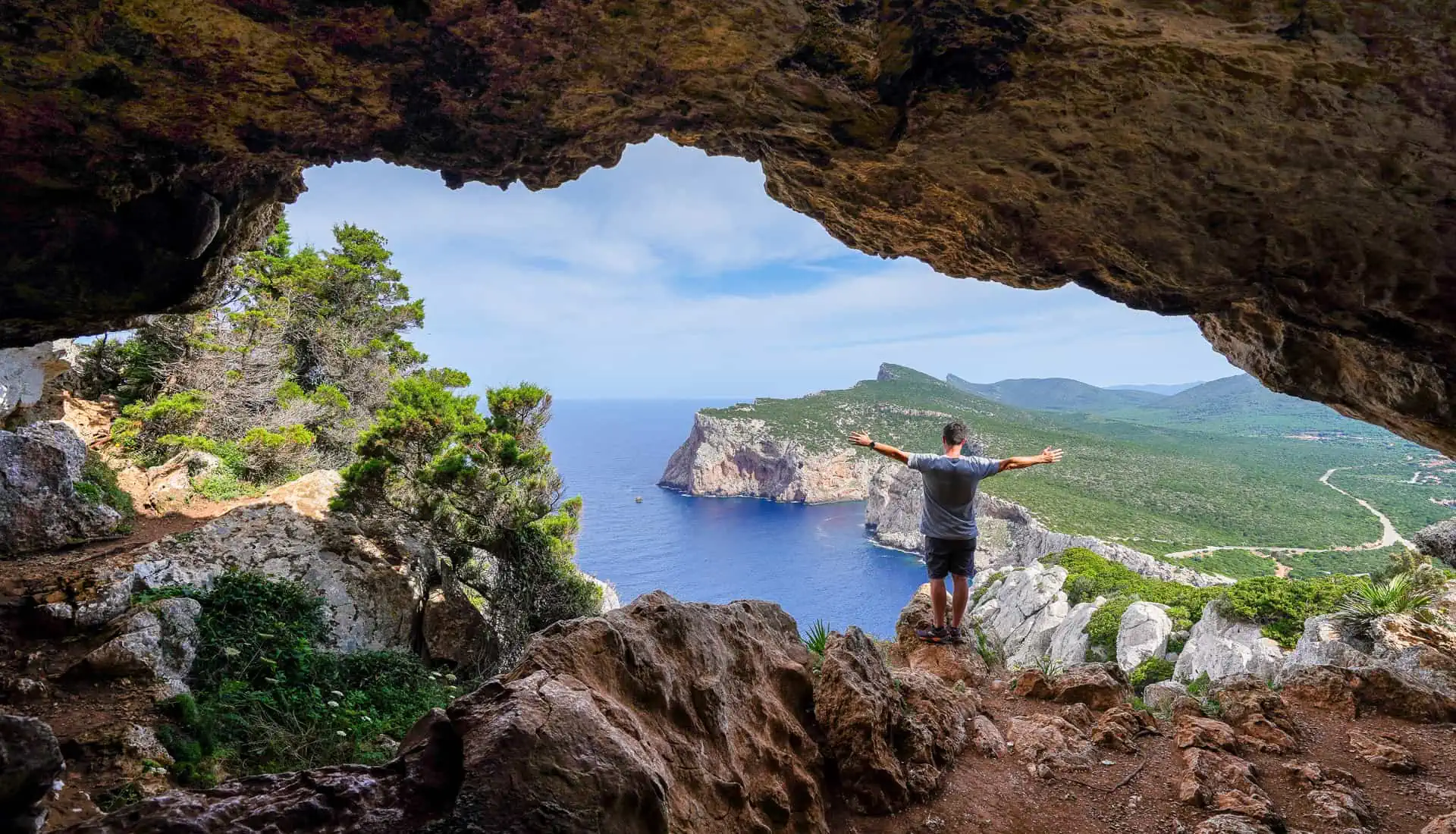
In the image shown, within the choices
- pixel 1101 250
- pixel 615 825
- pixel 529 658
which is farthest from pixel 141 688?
pixel 1101 250

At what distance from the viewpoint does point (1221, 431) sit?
99938mm

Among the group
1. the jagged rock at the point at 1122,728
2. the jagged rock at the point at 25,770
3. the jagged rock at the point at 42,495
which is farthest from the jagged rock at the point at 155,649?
the jagged rock at the point at 1122,728

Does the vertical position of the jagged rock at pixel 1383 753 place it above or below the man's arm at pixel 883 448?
below

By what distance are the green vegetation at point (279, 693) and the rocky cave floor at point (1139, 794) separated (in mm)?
6118

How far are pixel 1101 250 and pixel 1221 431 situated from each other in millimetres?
122986

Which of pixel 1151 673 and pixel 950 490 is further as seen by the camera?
pixel 1151 673

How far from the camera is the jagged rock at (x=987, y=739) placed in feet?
17.9

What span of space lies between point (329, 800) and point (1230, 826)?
5.83 metres

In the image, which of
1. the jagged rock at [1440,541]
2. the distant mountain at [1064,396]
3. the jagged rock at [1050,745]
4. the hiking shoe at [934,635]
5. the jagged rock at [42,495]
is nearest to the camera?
the jagged rock at [1050,745]

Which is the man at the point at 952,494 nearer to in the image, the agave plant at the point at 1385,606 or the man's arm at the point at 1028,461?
the man's arm at the point at 1028,461

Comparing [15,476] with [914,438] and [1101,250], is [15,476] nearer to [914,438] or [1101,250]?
[1101,250]

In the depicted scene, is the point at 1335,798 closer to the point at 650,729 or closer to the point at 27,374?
the point at 650,729

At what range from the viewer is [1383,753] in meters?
5.54

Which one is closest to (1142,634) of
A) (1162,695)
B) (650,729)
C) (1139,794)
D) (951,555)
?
(1162,695)
